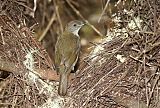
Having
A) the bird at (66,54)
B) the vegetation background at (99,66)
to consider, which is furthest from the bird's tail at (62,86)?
the vegetation background at (99,66)

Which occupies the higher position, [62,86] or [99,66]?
[99,66]

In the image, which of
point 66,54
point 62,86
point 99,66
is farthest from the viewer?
point 66,54

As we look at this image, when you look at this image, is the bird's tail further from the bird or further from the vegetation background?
the vegetation background

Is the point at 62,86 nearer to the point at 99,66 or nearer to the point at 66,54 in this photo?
the point at 99,66

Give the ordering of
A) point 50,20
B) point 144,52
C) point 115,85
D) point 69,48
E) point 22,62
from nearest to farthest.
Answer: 1. point 144,52
2. point 115,85
3. point 22,62
4. point 69,48
5. point 50,20

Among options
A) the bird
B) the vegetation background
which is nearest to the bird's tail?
A: the bird

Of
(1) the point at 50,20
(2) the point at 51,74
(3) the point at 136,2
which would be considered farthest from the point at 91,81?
(1) the point at 50,20

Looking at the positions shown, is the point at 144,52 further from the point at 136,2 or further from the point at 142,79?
the point at 136,2

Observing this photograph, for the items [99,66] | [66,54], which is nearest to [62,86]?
[99,66]

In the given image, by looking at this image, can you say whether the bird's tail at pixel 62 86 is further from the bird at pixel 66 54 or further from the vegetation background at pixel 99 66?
the vegetation background at pixel 99 66
